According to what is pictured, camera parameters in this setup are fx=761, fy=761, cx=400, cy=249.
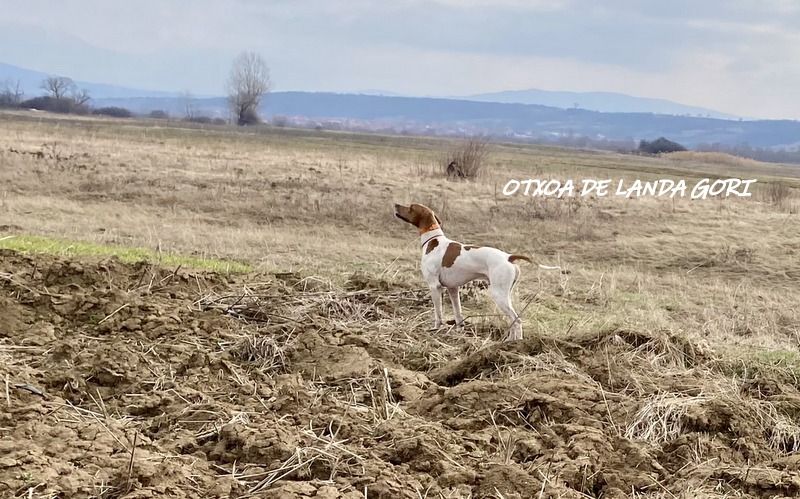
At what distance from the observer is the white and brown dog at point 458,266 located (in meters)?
6.84

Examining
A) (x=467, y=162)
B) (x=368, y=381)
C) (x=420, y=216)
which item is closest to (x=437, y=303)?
(x=420, y=216)

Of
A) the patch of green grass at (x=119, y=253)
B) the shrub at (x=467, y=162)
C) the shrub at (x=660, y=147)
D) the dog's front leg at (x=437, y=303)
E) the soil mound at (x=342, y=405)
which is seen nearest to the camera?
the soil mound at (x=342, y=405)

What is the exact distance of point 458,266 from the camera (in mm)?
7078

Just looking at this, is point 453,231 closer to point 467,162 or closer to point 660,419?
point 467,162

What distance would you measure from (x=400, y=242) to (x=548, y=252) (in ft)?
9.26

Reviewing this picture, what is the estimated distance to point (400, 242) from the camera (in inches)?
576

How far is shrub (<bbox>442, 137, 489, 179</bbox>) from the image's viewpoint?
24.8 m

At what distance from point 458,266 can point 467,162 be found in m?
18.2

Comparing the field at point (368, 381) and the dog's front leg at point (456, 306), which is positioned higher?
the dog's front leg at point (456, 306)

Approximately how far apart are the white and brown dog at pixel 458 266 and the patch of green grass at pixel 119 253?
3.10m

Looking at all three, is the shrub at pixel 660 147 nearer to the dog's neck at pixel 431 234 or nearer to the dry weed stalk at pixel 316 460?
the dog's neck at pixel 431 234

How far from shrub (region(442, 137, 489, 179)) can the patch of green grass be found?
47.9 feet

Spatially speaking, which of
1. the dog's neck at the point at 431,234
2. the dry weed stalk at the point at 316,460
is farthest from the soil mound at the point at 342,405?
the dog's neck at the point at 431,234

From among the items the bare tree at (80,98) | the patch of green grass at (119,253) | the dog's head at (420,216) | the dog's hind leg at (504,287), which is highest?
the bare tree at (80,98)
